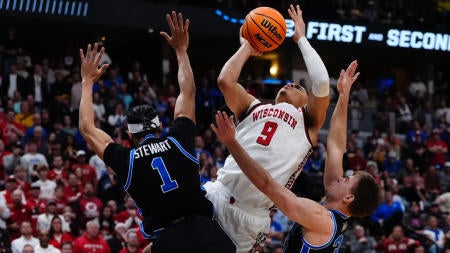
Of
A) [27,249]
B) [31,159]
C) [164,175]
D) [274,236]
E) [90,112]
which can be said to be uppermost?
[90,112]

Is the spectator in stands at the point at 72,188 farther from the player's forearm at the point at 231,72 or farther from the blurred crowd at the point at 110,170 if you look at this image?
the player's forearm at the point at 231,72

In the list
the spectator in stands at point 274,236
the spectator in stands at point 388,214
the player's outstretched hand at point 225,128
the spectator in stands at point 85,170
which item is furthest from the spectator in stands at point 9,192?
the player's outstretched hand at point 225,128

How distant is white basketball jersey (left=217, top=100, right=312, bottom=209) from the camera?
651 centimetres

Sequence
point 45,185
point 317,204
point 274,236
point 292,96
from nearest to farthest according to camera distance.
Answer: point 317,204 < point 292,96 < point 45,185 < point 274,236

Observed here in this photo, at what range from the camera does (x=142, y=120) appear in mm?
6211

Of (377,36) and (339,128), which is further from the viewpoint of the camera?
(377,36)

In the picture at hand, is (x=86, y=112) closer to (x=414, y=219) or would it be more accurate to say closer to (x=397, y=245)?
(x=397, y=245)

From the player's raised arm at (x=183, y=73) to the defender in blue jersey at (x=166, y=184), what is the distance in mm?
107

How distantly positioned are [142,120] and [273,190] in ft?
3.70

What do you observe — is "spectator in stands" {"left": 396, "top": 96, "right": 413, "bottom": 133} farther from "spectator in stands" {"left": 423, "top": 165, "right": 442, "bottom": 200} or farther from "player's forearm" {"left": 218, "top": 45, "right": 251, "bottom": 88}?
"player's forearm" {"left": 218, "top": 45, "right": 251, "bottom": 88}

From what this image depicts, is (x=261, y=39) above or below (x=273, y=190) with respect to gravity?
above

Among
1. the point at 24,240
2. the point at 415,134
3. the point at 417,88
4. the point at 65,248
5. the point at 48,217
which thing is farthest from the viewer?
the point at 417,88

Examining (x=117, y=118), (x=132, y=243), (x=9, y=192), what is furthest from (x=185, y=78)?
(x=117, y=118)

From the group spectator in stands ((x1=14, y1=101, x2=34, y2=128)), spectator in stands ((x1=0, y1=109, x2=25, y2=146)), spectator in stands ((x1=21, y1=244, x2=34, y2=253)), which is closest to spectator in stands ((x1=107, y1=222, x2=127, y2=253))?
spectator in stands ((x1=21, y1=244, x2=34, y2=253))
